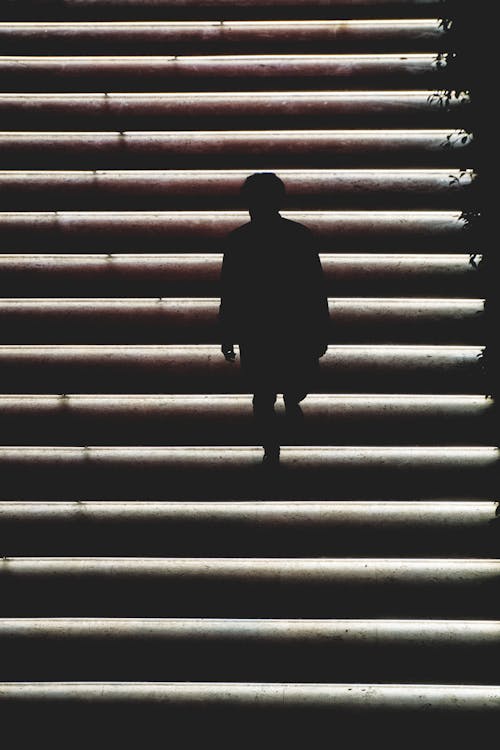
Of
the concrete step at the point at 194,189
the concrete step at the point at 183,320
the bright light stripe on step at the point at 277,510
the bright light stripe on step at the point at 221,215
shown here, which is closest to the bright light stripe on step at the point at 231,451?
the bright light stripe on step at the point at 277,510

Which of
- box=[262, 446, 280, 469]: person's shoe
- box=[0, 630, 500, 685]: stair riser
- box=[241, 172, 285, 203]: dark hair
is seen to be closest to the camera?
box=[241, 172, 285, 203]: dark hair

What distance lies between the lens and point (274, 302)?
2080 mm

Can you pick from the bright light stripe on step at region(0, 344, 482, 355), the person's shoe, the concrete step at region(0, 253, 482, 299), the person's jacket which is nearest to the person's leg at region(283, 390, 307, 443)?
the person's shoe

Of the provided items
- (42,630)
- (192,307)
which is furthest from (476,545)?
(42,630)

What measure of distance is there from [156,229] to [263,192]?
3.67 feet

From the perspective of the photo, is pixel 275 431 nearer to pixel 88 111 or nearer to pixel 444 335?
pixel 444 335

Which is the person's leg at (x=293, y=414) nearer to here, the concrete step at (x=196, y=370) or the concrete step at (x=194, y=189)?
the concrete step at (x=196, y=370)

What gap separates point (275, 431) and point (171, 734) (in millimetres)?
1391

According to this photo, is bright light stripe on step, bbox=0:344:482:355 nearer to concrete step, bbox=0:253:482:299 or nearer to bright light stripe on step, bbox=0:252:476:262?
concrete step, bbox=0:253:482:299

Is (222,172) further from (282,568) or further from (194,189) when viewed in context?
(282,568)

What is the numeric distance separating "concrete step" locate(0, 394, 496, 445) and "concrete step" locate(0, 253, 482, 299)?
599 millimetres

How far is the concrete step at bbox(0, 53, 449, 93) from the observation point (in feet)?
9.61

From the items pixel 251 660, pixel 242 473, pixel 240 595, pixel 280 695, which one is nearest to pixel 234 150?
pixel 242 473

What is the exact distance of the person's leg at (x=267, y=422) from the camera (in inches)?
89.7
